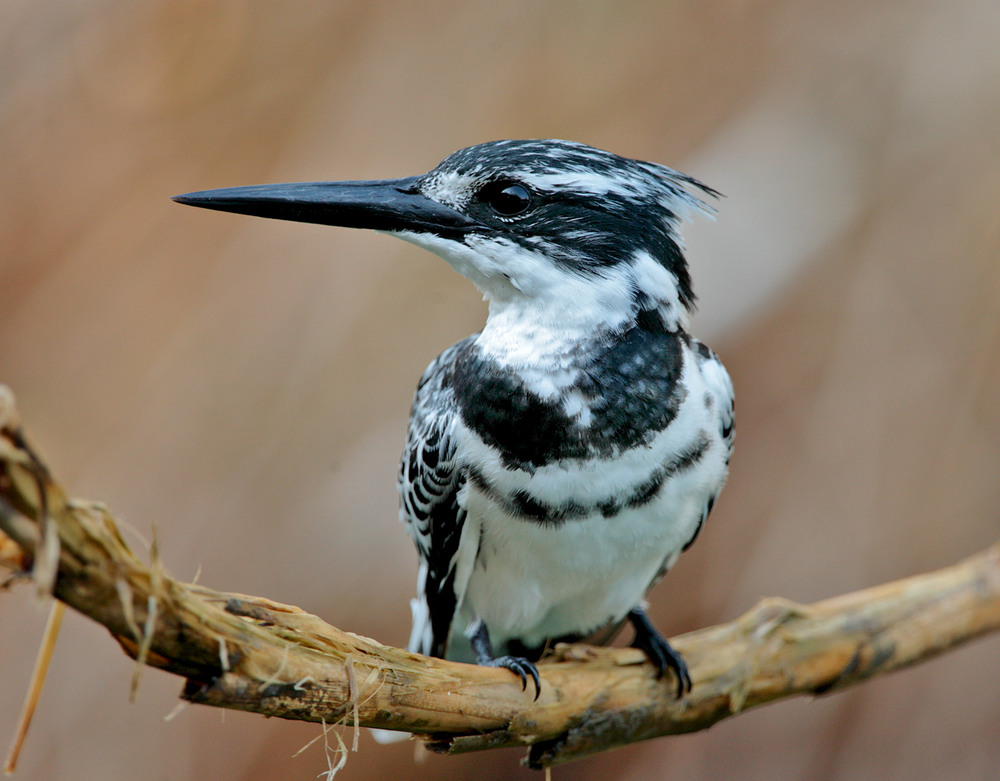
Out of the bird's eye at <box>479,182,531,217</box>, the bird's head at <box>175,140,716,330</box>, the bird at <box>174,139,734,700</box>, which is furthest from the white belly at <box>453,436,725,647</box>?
the bird's eye at <box>479,182,531,217</box>

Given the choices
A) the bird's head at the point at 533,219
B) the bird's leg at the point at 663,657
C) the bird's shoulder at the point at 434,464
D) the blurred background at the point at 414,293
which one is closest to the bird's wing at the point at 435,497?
the bird's shoulder at the point at 434,464

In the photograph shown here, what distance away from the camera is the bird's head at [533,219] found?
66.9 inches

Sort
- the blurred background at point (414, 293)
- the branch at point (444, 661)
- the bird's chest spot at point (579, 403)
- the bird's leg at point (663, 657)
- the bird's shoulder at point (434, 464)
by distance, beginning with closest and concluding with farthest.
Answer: the branch at point (444, 661), the bird's chest spot at point (579, 403), the bird's shoulder at point (434, 464), the bird's leg at point (663, 657), the blurred background at point (414, 293)

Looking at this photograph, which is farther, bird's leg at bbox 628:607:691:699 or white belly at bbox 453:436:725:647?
bird's leg at bbox 628:607:691:699

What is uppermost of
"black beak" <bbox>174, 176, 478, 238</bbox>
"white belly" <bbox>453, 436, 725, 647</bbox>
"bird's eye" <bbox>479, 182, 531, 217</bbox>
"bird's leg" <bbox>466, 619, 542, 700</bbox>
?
"bird's eye" <bbox>479, 182, 531, 217</bbox>

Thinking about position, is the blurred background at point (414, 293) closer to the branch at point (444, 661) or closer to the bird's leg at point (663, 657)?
the branch at point (444, 661)

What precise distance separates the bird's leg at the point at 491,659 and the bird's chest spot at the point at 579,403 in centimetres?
40

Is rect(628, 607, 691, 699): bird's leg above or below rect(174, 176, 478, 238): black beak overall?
below

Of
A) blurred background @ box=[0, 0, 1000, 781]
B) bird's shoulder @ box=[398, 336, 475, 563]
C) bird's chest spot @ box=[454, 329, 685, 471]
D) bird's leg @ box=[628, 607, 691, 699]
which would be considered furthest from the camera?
blurred background @ box=[0, 0, 1000, 781]

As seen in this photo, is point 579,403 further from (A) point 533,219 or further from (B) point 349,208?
(B) point 349,208

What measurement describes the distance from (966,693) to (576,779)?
135 centimetres

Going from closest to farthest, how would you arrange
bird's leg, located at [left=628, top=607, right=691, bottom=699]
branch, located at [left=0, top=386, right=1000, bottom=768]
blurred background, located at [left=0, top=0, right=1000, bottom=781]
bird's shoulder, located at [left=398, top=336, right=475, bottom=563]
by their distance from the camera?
branch, located at [left=0, top=386, right=1000, bottom=768], bird's shoulder, located at [left=398, top=336, right=475, bottom=563], bird's leg, located at [left=628, top=607, right=691, bottom=699], blurred background, located at [left=0, top=0, right=1000, bottom=781]

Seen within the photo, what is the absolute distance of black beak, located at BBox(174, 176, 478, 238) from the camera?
1.70 m

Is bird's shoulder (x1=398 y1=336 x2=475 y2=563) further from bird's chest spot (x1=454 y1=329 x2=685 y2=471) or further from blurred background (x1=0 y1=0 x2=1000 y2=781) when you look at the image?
blurred background (x1=0 y1=0 x2=1000 y2=781)
